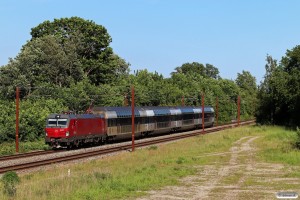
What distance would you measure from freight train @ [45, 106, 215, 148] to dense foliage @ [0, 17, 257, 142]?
644cm

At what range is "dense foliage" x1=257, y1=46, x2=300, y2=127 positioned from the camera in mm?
65750

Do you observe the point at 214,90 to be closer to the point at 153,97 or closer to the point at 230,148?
the point at 153,97

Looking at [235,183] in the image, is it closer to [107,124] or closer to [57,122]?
[57,122]

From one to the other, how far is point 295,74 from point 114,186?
53300mm

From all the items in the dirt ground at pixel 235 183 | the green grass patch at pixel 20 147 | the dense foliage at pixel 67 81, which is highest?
the dense foliage at pixel 67 81

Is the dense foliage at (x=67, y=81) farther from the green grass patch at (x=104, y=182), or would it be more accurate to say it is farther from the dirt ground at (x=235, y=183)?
the dirt ground at (x=235, y=183)

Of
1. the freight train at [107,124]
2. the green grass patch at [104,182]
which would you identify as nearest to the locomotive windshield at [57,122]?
the freight train at [107,124]

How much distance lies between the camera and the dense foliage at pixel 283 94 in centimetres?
6575

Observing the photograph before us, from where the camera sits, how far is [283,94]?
67062 millimetres

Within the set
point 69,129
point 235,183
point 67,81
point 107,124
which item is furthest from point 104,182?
point 67,81

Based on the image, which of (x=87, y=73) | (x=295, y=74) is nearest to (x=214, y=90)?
(x=87, y=73)

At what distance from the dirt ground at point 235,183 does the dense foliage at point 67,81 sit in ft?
90.2

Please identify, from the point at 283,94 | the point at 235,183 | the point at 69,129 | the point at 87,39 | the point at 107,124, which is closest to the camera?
the point at 235,183

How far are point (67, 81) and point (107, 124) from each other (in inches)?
1156
